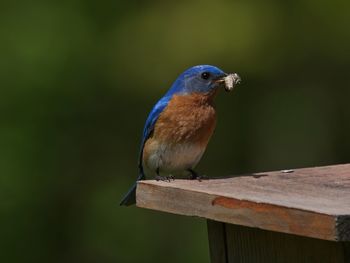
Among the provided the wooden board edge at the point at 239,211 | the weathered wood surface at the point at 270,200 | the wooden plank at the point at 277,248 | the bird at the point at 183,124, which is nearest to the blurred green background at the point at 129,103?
the bird at the point at 183,124

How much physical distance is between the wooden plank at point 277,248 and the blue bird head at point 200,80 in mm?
1512

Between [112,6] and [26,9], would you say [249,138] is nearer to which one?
[112,6]

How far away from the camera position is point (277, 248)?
3.97 meters

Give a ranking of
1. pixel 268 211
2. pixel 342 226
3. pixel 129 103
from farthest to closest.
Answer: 1. pixel 129 103
2. pixel 268 211
3. pixel 342 226

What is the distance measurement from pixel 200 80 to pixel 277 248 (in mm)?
1823

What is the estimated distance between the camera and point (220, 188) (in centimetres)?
411

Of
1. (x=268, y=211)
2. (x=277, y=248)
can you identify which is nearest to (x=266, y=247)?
(x=277, y=248)

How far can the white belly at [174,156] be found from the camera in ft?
17.9

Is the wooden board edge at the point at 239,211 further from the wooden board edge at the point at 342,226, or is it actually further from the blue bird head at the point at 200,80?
the blue bird head at the point at 200,80

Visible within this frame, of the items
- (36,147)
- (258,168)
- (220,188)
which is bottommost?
(258,168)

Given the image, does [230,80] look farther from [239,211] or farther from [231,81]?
[239,211]

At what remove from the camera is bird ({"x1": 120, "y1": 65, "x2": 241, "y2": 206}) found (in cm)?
544

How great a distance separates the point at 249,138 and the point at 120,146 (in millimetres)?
1352

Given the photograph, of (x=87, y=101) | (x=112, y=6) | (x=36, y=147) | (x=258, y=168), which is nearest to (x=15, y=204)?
(x=36, y=147)
